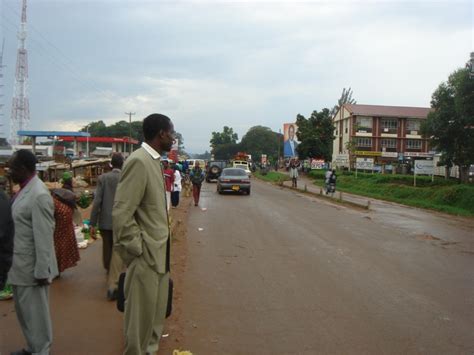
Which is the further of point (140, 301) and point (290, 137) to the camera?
point (290, 137)

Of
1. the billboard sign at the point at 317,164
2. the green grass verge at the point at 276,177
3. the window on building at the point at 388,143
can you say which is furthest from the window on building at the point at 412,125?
the green grass verge at the point at 276,177

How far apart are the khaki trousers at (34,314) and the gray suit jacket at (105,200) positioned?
217cm

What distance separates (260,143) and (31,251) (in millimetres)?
111024

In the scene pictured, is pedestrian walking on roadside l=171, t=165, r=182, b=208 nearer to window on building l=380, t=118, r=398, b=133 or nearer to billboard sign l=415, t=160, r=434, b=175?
billboard sign l=415, t=160, r=434, b=175

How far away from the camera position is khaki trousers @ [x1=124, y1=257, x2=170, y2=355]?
3.26m

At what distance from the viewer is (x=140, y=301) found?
330 cm

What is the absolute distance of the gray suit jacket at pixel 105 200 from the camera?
5941 mm

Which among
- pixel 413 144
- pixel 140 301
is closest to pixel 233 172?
pixel 140 301

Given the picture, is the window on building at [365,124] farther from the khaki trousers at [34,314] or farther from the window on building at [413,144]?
the khaki trousers at [34,314]

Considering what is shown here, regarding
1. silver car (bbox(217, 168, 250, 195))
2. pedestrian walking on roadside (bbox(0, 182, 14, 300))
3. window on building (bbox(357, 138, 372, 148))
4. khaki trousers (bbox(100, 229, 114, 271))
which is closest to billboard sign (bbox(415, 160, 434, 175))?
silver car (bbox(217, 168, 250, 195))

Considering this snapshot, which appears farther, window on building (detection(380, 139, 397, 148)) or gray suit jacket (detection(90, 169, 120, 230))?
window on building (detection(380, 139, 397, 148))

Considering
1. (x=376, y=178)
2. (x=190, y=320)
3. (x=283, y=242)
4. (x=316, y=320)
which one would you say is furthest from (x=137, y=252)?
(x=376, y=178)

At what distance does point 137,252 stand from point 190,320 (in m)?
2.35

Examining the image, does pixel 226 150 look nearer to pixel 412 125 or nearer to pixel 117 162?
pixel 412 125
